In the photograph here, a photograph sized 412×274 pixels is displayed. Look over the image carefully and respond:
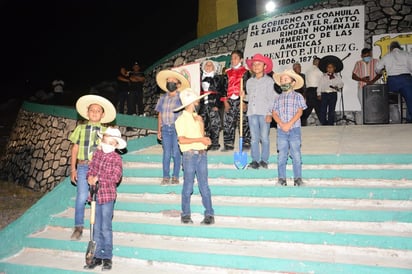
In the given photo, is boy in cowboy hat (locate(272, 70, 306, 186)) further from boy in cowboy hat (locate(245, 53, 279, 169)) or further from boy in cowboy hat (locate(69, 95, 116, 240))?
boy in cowboy hat (locate(69, 95, 116, 240))

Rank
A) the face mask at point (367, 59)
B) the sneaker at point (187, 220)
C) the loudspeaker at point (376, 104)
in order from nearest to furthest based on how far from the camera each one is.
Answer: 1. the sneaker at point (187, 220)
2. the loudspeaker at point (376, 104)
3. the face mask at point (367, 59)

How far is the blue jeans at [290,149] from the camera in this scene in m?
5.17

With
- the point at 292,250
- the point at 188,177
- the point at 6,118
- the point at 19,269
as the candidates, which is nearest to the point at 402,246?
the point at 292,250

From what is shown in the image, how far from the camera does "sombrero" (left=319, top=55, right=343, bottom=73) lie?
10.9 m

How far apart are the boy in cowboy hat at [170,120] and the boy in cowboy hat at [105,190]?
60.7 inches

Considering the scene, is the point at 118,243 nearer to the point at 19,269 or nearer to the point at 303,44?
the point at 19,269

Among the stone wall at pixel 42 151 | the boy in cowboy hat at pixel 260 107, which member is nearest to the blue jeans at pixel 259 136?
the boy in cowboy hat at pixel 260 107

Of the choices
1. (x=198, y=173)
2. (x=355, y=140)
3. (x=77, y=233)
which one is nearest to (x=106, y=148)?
(x=198, y=173)

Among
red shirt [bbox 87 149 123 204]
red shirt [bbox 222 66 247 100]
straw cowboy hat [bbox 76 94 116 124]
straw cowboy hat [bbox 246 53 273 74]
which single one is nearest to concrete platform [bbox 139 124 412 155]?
red shirt [bbox 222 66 247 100]

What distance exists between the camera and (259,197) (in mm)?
5180

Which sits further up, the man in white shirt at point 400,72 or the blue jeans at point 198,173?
the man in white shirt at point 400,72

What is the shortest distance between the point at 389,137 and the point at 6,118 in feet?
58.7

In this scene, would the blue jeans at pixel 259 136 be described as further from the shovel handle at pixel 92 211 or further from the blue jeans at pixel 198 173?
the shovel handle at pixel 92 211

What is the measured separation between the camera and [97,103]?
5.03 metres
